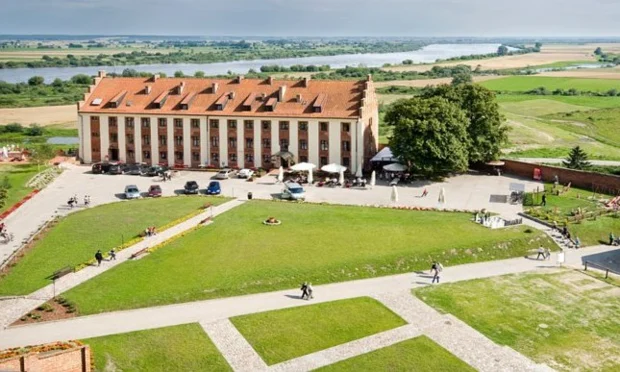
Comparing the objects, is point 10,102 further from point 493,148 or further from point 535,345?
point 535,345

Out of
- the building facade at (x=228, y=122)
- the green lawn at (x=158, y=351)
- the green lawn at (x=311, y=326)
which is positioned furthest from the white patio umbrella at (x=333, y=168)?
the green lawn at (x=158, y=351)

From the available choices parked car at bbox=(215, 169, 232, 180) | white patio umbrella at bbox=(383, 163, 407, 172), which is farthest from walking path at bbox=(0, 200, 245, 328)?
white patio umbrella at bbox=(383, 163, 407, 172)

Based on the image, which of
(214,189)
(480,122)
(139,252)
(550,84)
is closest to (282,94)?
(214,189)

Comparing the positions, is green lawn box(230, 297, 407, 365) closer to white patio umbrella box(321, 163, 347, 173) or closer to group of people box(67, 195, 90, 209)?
group of people box(67, 195, 90, 209)

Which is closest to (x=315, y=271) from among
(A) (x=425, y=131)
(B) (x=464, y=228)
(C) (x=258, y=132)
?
(B) (x=464, y=228)

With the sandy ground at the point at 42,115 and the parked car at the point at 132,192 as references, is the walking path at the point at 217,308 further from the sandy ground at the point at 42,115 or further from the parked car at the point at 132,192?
the sandy ground at the point at 42,115
